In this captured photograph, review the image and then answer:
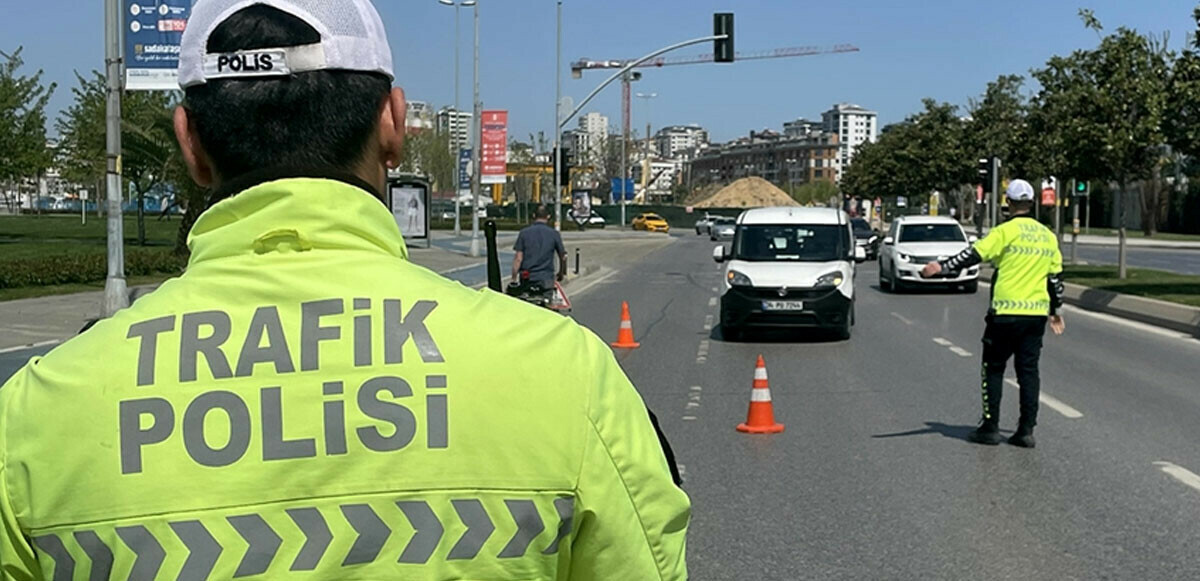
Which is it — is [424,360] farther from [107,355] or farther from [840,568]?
[840,568]

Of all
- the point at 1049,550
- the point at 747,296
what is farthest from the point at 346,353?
the point at 747,296

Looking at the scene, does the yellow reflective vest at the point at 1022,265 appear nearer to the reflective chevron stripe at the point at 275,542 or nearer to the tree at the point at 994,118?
the reflective chevron stripe at the point at 275,542

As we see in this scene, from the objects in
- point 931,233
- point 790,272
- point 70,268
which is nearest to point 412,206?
point 70,268

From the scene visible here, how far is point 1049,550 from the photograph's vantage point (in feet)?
21.4

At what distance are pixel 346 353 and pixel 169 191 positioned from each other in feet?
195

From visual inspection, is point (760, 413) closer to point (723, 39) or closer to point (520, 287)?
point (520, 287)

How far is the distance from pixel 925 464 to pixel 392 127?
7.65 meters

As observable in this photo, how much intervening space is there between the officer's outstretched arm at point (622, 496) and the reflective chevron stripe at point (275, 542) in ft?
0.36

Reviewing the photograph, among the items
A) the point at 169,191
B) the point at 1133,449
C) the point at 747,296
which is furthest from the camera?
the point at 169,191

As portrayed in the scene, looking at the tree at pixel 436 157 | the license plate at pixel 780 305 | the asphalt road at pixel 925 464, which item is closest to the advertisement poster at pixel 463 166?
the license plate at pixel 780 305

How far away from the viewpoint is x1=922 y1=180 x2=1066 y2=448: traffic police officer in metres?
9.52

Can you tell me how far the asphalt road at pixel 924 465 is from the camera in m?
6.45

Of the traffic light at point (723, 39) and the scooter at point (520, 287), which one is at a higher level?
the traffic light at point (723, 39)

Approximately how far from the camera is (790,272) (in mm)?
18328
